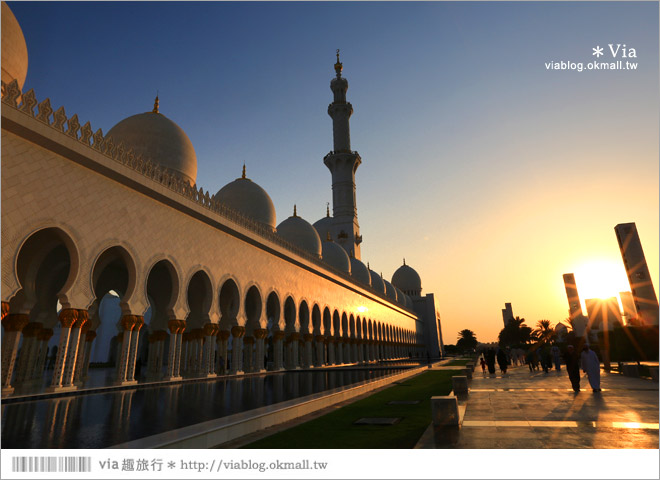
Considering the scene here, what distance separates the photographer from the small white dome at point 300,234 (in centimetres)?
2480

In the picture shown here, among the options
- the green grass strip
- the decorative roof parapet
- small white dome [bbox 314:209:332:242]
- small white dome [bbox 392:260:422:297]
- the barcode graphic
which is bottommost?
the green grass strip

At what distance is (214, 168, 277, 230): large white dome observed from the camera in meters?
20.6

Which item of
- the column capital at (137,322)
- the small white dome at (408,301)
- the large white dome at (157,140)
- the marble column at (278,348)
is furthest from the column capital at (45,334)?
the small white dome at (408,301)

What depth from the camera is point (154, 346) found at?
14258 mm

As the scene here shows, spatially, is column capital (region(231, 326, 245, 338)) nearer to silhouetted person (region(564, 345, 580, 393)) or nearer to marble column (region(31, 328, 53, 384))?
marble column (region(31, 328, 53, 384))

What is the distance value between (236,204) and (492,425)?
17.9 meters

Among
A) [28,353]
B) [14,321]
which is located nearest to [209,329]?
[28,353]

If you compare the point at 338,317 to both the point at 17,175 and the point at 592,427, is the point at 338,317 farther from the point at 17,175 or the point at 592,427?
the point at 592,427

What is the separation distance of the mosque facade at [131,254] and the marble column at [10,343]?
0.03 metres

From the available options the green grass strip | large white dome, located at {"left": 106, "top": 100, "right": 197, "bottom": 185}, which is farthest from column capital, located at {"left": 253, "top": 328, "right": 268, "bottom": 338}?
the green grass strip

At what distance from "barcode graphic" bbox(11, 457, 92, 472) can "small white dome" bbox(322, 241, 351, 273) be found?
88.1ft

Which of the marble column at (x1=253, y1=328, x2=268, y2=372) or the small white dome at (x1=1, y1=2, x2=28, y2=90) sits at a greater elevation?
the small white dome at (x1=1, y1=2, x2=28, y2=90)

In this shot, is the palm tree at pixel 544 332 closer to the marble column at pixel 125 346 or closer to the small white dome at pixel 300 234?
the small white dome at pixel 300 234

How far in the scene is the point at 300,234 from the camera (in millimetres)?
24938
